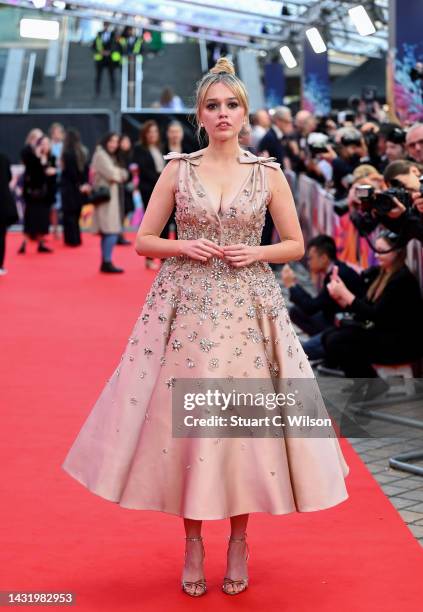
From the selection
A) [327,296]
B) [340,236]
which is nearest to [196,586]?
[327,296]

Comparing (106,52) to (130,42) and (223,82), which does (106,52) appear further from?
(223,82)

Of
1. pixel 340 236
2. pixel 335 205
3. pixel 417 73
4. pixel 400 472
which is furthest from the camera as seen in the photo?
pixel 340 236

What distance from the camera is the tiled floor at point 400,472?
209 inches

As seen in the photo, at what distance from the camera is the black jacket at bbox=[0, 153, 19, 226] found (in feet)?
44.9

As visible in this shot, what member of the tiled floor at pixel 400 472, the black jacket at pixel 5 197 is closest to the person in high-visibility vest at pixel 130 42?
the black jacket at pixel 5 197

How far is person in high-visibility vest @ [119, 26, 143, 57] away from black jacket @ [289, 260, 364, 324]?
20455mm

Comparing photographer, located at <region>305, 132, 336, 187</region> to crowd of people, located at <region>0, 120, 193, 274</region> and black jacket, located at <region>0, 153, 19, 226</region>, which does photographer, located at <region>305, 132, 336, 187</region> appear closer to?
crowd of people, located at <region>0, 120, 193, 274</region>

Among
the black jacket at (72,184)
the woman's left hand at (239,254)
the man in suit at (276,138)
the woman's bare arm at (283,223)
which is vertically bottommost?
the woman's left hand at (239,254)

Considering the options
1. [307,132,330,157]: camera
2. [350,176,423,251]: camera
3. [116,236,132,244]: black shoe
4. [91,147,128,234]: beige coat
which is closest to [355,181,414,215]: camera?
[350,176,423,251]: camera

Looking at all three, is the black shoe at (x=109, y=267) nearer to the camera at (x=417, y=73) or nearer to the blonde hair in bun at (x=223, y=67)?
the camera at (x=417, y=73)

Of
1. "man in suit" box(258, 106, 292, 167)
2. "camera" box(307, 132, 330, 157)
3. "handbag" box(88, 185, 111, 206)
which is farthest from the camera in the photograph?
"handbag" box(88, 185, 111, 206)

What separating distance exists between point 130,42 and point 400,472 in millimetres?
23742

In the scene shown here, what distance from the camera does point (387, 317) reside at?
7.08m

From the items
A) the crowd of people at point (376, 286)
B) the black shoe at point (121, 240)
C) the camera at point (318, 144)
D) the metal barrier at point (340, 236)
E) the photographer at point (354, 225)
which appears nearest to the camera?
the metal barrier at point (340, 236)
